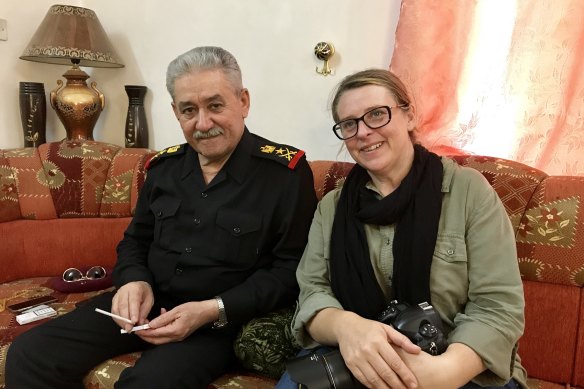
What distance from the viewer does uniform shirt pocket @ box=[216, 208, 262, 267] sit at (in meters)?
1.29

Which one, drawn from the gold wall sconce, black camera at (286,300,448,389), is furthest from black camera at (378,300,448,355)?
the gold wall sconce

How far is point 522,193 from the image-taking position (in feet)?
4.06

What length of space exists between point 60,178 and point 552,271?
182 cm

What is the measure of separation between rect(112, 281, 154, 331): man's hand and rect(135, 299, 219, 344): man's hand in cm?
6

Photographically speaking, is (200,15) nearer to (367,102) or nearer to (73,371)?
(367,102)

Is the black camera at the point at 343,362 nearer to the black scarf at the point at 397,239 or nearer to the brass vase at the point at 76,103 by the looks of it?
the black scarf at the point at 397,239

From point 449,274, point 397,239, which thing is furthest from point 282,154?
point 449,274

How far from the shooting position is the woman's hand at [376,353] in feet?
2.68

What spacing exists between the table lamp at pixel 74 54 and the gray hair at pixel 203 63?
3.28 ft

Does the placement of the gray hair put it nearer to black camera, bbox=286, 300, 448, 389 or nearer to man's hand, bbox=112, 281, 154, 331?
man's hand, bbox=112, 281, 154, 331

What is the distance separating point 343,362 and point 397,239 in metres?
0.31

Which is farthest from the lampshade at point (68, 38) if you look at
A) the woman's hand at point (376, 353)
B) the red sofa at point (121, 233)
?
the woman's hand at point (376, 353)

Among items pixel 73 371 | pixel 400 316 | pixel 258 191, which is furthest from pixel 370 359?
pixel 73 371

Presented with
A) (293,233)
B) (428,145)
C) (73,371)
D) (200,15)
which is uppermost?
(200,15)
